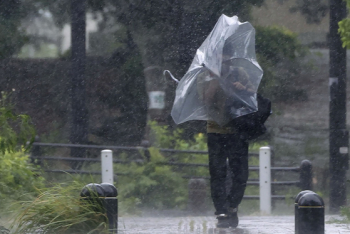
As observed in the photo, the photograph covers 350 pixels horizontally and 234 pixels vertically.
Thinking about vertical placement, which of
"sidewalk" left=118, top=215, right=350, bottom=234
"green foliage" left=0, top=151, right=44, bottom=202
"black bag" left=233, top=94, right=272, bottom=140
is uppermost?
"black bag" left=233, top=94, right=272, bottom=140

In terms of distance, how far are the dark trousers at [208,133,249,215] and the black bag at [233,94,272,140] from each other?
0.29ft

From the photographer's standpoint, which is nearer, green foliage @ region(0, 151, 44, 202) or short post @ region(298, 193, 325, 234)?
short post @ region(298, 193, 325, 234)

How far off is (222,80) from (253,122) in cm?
53

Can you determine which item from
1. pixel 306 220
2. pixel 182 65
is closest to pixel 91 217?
pixel 306 220

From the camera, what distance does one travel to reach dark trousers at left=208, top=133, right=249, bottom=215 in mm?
5703

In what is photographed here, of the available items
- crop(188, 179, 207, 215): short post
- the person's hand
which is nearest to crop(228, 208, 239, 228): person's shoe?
the person's hand

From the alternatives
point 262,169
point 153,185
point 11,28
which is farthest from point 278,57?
point 11,28

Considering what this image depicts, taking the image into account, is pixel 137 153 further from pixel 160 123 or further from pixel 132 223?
pixel 132 223

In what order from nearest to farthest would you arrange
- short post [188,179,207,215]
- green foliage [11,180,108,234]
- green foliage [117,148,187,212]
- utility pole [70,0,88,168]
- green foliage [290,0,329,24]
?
green foliage [11,180,108,234]
short post [188,179,207,215]
green foliage [117,148,187,212]
utility pole [70,0,88,168]
green foliage [290,0,329,24]

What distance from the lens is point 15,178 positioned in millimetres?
6754

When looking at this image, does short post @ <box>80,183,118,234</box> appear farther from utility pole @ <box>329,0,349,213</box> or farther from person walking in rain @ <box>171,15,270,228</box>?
utility pole @ <box>329,0,349,213</box>

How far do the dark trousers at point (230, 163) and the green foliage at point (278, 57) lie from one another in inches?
202

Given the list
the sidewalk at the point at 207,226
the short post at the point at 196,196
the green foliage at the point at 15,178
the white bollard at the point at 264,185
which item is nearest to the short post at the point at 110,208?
the sidewalk at the point at 207,226

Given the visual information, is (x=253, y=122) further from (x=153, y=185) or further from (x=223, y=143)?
(x=153, y=185)
